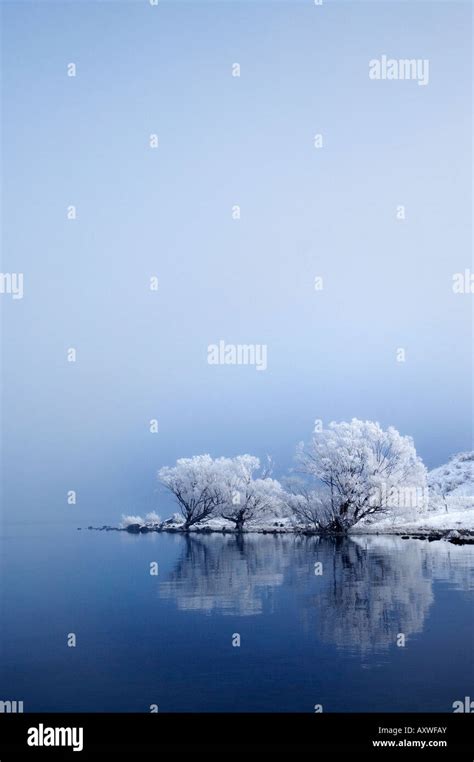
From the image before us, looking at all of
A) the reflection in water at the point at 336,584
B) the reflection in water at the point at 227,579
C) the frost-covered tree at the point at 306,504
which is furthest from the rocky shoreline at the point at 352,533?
the reflection in water at the point at 227,579

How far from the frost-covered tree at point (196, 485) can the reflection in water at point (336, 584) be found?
68.4 ft

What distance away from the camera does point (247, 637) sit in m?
17.0

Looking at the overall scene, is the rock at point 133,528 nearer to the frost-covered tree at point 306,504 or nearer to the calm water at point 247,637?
the frost-covered tree at point 306,504

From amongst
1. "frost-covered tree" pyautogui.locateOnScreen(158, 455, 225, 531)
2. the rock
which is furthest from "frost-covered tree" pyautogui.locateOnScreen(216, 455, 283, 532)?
the rock

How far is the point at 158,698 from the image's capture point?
13.3 m

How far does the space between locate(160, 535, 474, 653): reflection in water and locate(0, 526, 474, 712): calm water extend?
60 mm

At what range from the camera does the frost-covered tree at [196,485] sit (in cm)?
5866

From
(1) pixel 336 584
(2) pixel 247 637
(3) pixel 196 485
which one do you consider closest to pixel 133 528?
(3) pixel 196 485

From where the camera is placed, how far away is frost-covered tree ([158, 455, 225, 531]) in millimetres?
58656

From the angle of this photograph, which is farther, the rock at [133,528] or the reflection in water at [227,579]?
the rock at [133,528]

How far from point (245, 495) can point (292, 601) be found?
117 ft

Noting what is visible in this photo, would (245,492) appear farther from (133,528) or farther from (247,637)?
(247,637)

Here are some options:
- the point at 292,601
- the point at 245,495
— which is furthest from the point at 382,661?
the point at 245,495
